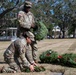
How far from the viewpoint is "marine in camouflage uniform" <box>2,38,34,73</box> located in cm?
818

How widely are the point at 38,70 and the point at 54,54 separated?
114 inches

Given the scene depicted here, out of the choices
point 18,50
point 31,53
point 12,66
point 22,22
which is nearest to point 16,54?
point 18,50

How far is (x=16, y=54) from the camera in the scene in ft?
27.5

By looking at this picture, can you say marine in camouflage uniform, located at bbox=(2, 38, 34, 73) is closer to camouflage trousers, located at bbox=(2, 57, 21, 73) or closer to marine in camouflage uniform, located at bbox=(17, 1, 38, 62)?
camouflage trousers, located at bbox=(2, 57, 21, 73)

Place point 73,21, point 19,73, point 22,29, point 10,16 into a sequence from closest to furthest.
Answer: point 19,73 < point 22,29 < point 10,16 < point 73,21

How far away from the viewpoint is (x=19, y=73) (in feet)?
26.6

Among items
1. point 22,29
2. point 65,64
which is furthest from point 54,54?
point 22,29

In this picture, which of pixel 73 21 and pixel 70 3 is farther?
pixel 73 21

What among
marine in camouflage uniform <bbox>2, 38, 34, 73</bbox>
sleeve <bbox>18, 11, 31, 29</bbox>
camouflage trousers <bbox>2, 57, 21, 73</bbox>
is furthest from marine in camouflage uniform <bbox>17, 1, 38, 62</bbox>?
camouflage trousers <bbox>2, 57, 21, 73</bbox>

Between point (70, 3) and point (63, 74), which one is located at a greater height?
point (70, 3)

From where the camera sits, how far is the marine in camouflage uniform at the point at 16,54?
8.18 m

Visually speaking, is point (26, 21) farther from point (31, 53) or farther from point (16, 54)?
point (31, 53)

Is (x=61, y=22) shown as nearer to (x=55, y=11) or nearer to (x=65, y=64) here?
(x=55, y=11)

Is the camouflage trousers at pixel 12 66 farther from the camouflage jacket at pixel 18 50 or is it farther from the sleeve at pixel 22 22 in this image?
the sleeve at pixel 22 22
